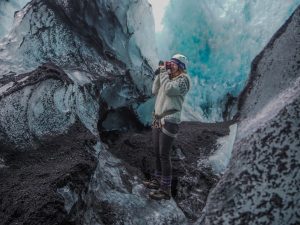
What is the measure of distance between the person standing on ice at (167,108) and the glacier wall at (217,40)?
4174mm

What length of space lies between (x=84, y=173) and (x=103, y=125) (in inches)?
82.5

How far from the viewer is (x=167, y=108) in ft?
9.80

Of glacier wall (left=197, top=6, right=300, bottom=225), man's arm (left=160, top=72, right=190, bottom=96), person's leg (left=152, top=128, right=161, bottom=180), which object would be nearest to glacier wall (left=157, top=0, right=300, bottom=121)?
person's leg (left=152, top=128, right=161, bottom=180)

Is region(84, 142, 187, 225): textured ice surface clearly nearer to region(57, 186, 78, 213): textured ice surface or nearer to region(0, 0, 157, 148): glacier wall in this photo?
region(57, 186, 78, 213): textured ice surface

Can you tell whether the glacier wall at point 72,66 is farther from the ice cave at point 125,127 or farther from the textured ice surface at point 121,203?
the textured ice surface at point 121,203

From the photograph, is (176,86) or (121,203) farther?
(121,203)

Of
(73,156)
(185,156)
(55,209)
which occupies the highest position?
(185,156)

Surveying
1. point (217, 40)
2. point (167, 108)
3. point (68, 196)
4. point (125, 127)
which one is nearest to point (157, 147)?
point (167, 108)

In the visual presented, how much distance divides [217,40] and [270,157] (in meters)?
6.62

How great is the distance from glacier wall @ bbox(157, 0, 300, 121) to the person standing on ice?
4.17 metres

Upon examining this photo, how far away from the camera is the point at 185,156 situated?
14.1 ft

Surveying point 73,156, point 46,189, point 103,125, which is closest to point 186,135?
point 103,125

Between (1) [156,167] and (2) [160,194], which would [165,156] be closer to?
(1) [156,167]

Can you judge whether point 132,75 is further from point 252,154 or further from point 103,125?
point 252,154
